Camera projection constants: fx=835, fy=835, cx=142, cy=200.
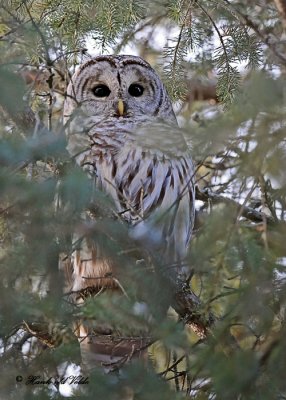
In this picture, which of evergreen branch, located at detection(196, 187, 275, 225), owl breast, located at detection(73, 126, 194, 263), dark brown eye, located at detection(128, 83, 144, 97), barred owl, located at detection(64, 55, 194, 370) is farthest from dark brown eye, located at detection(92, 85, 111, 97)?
evergreen branch, located at detection(196, 187, 275, 225)

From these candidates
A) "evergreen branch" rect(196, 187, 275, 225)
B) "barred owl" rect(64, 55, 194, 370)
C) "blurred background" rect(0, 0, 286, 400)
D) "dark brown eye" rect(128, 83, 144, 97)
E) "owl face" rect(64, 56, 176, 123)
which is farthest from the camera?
"dark brown eye" rect(128, 83, 144, 97)

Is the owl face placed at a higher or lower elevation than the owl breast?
higher

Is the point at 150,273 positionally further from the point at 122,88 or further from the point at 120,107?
the point at 122,88

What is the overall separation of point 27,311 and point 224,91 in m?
2.06

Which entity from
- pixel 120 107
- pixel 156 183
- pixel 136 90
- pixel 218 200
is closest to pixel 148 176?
pixel 156 183

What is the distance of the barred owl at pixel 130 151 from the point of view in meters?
3.24

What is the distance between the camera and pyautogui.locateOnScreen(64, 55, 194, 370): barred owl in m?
3.24

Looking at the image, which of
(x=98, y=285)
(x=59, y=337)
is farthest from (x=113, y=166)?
(x=59, y=337)

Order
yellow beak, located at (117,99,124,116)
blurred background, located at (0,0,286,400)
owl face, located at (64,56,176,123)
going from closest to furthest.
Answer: blurred background, located at (0,0,286,400) → yellow beak, located at (117,99,124,116) → owl face, located at (64,56,176,123)

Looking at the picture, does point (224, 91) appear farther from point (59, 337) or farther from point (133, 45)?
point (59, 337)

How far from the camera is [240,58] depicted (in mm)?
4098

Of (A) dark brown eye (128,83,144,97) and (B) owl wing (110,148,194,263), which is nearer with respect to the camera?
(B) owl wing (110,148,194,263)

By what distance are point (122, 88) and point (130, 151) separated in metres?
0.72

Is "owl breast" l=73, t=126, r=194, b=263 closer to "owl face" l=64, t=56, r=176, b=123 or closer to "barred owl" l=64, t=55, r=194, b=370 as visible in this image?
"barred owl" l=64, t=55, r=194, b=370
